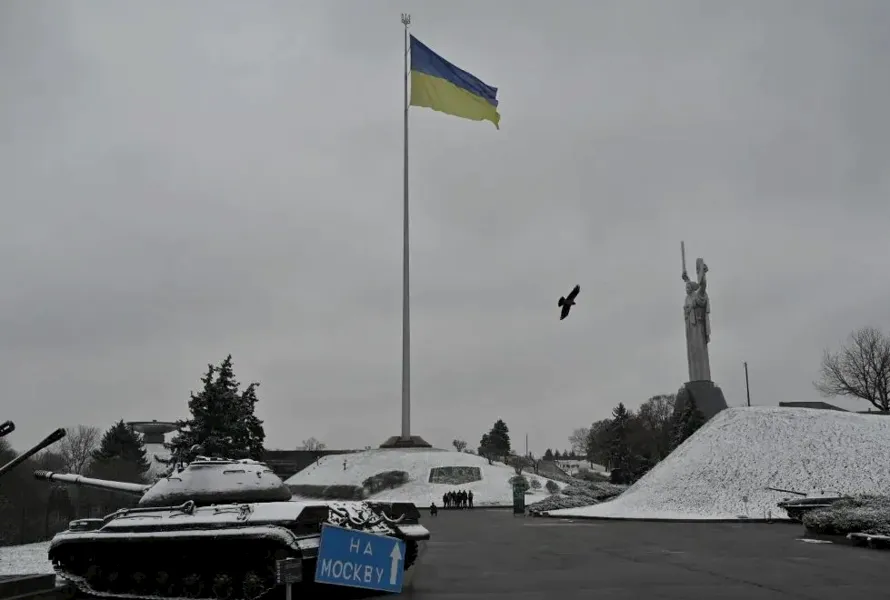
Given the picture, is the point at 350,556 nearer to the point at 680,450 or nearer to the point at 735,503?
the point at 735,503

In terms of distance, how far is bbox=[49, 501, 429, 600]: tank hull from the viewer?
8.70m

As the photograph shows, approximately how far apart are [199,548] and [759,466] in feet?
87.8

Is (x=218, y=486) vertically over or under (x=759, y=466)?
over

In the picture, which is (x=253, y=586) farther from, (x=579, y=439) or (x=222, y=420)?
(x=579, y=439)

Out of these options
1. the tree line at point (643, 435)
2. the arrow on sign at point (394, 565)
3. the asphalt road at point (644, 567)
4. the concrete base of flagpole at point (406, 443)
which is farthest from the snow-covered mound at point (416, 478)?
the arrow on sign at point (394, 565)

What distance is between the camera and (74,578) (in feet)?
31.8

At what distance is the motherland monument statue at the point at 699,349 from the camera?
50938mm

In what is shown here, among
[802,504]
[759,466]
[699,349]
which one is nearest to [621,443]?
[699,349]

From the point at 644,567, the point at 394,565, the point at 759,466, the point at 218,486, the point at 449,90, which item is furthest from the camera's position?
the point at 449,90

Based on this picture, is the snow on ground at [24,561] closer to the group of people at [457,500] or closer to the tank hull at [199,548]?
the tank hull at [199,548]

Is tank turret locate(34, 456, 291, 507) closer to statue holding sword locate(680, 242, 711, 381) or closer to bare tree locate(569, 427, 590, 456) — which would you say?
statue holding sword locate(680, 242, 711, 381)

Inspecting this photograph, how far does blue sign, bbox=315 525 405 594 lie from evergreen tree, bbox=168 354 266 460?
104ft

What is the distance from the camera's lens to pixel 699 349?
5266 centimetres

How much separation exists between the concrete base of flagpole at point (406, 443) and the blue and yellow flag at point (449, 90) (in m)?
27.3
